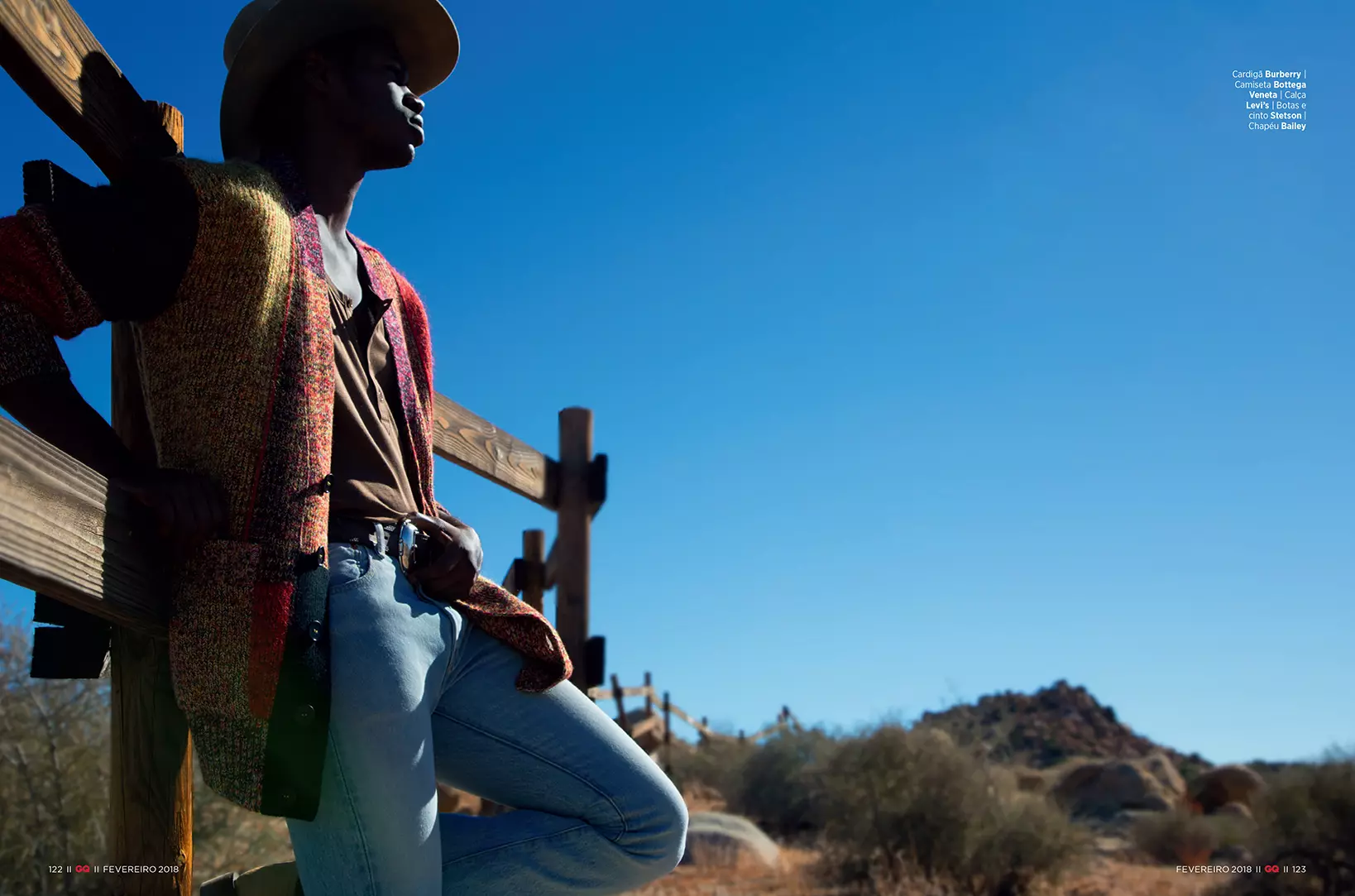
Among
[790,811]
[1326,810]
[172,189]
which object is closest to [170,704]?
[172,189]

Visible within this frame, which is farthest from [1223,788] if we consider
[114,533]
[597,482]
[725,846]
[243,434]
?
[114,533]

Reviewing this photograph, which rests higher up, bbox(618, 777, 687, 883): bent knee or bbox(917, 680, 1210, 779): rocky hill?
bbox(917, 680, 1210, 779): rocky hill

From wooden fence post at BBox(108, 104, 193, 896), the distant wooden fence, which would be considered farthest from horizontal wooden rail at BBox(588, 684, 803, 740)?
wooden fence post at BBox(108, 104, 193, 896)

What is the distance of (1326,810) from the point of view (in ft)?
34.9

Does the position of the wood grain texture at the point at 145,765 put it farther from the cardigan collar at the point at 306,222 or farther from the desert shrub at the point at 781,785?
the desert shrub at the point at 781,785

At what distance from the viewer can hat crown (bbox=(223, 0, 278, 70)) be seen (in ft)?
7.45

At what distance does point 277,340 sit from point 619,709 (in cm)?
1313

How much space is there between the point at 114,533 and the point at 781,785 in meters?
15.0

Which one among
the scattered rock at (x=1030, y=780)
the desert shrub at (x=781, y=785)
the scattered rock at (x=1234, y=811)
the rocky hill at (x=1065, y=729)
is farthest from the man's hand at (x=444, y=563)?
the rocky hill at (x=1065, y=729)

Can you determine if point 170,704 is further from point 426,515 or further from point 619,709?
point 619,709

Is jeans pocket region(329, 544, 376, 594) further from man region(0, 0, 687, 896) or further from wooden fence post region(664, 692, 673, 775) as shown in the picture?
wooden fence post region(664, 692, 673, 775)

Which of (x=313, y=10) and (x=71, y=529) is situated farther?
(x=313, y=10)

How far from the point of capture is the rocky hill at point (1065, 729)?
970 inches

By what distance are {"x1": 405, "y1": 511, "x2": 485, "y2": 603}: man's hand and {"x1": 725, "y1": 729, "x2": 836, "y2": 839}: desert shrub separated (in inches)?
518
